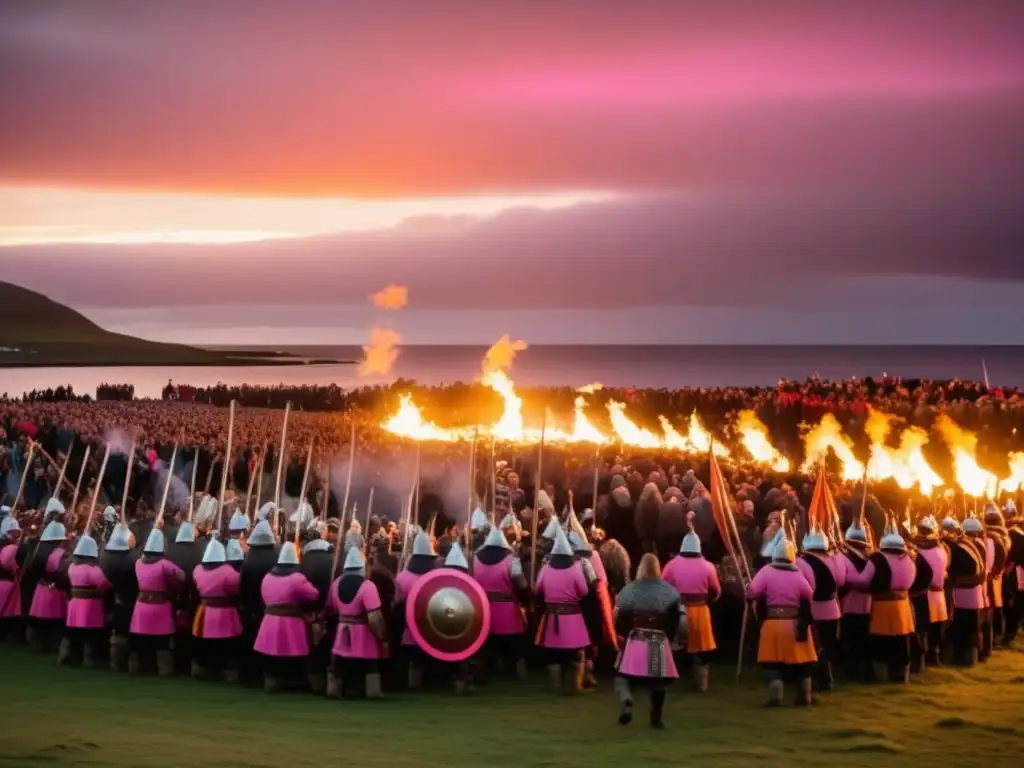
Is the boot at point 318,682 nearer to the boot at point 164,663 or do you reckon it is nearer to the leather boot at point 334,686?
the leather boot at point 334,686

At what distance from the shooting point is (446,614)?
14805 mm

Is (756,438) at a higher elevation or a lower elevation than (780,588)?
higher

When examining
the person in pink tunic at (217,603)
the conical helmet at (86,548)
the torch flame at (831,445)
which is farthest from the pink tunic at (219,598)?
the torch flame at (831,445)

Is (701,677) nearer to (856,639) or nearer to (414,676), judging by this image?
(856,639)

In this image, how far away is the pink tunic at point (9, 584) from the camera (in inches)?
703

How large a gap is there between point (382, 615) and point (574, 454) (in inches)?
469

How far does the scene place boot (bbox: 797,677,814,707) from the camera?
47.9ft

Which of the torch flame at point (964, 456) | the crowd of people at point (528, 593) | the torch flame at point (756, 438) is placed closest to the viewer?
the crowd of people at point (528, 593)

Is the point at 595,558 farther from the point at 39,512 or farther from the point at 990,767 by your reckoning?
the point at 39,512

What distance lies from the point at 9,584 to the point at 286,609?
183 inches

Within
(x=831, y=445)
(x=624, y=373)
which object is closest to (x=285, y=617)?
(x=831, y=445)

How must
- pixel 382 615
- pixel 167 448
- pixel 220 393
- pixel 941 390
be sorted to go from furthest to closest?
pixel 220 393, pixel 941 390, pixel 167 448, pixel 382 615

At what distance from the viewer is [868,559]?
52.8ft

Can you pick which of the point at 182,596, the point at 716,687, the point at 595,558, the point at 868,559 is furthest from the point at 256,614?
the point at 868,559
